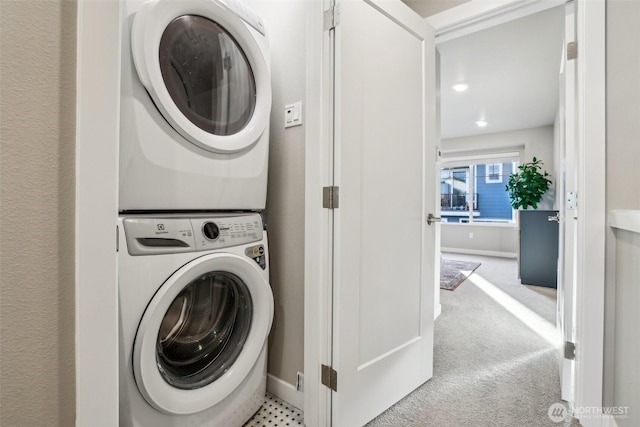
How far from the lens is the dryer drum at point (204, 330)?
3.56 ft

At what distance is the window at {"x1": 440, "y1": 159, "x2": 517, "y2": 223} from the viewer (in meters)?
6.27

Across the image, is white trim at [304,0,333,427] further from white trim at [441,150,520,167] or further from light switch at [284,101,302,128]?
white trim at [441,150,520,167]

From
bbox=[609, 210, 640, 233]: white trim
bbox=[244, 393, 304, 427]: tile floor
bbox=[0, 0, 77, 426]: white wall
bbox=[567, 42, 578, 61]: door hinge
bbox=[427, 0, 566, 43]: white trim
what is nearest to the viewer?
bbox=[0, 0, 77, 426]: white wall

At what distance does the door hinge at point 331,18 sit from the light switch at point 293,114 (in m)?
0.34

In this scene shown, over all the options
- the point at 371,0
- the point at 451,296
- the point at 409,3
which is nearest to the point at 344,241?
the point at 371,0

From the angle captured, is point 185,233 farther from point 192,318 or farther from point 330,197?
point 330,197

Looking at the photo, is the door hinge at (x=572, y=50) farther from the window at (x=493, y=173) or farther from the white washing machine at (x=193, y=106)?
the window at (x=493, y=173)

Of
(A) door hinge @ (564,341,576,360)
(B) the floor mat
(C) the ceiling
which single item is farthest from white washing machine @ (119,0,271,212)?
(B) the floor mat

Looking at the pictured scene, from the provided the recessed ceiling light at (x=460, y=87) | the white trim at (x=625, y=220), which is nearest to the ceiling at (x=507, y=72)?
the recessed ceiling light at (x=460, y=87)

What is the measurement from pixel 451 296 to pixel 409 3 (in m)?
2.74

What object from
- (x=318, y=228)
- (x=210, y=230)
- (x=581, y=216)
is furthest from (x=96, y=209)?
(x=581, y=216)

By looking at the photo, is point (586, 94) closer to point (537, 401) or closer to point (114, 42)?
point (537, 401)

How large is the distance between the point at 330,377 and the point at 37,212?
3.75 ft

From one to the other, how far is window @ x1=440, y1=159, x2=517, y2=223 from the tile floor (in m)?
6.06
